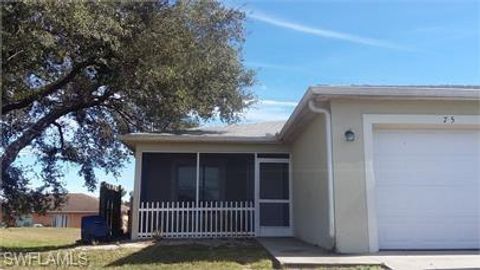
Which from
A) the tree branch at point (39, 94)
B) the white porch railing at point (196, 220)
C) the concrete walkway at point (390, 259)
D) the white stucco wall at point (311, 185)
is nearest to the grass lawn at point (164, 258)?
the concrete walkway at point (390, 259)

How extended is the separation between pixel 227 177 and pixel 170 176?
163 cm

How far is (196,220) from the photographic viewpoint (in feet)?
47.6

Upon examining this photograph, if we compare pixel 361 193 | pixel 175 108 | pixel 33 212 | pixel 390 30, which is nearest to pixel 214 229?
pixel 175 108

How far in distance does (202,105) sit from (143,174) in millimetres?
2927

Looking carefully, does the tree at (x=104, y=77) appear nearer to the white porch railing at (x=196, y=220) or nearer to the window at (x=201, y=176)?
the window at (x=201, y=176)

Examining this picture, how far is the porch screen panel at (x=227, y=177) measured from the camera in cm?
1530

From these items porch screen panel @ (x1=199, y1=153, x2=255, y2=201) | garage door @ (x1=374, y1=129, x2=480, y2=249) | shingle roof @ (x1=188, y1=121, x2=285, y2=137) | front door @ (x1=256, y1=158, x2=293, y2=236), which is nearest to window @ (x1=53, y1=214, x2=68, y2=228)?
shingle roof @ (x1=188, y1=121, x2=285, y2=137)

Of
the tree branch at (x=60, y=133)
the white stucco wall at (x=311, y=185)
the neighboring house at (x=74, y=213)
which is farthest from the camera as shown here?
the neighboring house at (x=74, y=213)

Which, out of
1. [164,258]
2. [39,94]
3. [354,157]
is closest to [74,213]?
[39,94]

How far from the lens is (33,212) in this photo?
1938 cm

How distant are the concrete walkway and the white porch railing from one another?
4.60 m

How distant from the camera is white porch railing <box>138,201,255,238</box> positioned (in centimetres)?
1434

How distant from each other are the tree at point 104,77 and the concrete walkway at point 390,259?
667 centimetres

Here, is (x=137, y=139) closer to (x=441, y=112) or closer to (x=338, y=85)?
(x=338, y=85)
